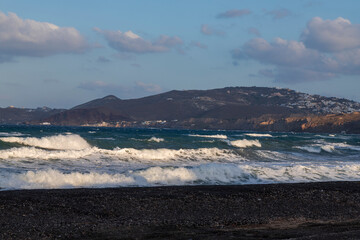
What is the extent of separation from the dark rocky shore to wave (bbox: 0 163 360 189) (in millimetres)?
2649

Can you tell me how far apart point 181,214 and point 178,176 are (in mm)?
8938

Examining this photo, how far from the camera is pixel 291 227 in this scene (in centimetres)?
1115

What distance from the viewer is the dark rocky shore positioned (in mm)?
10094

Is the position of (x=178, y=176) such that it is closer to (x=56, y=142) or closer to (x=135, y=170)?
(x=135, y=170)

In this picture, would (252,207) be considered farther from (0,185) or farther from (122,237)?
(0,185)

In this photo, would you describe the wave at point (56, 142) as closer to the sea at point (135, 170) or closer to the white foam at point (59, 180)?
the sea at point (135, 170)

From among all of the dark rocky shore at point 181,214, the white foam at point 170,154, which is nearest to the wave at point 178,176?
the dark rocky shore at point 181,214

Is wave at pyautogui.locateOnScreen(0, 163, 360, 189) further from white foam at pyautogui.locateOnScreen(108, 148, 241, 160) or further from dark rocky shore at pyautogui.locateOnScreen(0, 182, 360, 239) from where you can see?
white foam at pyautogui.locateOnScreen(108, 148, 241, 160)

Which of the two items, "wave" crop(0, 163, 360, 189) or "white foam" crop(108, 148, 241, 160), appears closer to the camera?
"wave" crop(0, 163, 360, 189)

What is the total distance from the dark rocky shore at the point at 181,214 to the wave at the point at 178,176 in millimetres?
2649

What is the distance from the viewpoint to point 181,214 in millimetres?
12438

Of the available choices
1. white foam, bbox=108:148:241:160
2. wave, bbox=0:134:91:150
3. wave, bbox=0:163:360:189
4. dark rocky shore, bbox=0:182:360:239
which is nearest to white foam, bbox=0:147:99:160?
white foam, bbox=108:148:241:160

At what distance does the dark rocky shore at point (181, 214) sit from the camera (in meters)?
10.1

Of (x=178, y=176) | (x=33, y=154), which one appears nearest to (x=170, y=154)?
(x=33, y=154)
